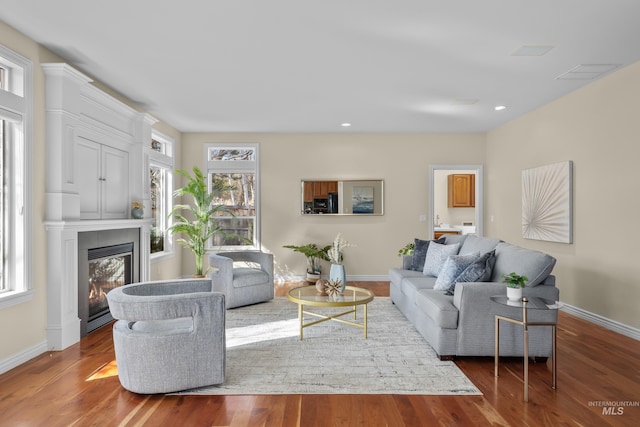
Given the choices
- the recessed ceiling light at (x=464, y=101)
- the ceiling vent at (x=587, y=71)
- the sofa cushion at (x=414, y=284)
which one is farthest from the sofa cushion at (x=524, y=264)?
the recessed ceiling light at (x=464, y=101)

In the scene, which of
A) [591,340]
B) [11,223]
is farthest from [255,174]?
[591,340]

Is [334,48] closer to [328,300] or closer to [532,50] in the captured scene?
[532,50]

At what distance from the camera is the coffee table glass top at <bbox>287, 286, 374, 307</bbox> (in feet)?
Answer: 12.1

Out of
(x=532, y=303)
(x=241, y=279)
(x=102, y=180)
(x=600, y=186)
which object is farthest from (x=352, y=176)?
(x=532, y=303)

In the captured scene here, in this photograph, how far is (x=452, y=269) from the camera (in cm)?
383

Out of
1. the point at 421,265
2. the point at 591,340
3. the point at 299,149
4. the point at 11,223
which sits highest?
the point at 299,149

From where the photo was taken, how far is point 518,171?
6.13 meters

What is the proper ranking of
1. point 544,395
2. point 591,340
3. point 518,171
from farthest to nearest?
point 518,171
point 591,340
point 544,395

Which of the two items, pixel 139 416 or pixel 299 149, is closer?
pixel 139 416

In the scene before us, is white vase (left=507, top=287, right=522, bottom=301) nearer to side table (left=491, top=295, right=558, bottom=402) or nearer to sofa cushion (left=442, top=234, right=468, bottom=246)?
side table (left=491, top=295, right=558, bottom=402)

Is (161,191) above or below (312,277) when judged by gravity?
above

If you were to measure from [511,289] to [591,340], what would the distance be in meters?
1.69

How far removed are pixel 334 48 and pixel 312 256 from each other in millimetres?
3985

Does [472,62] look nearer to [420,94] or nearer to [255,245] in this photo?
[420,94]
